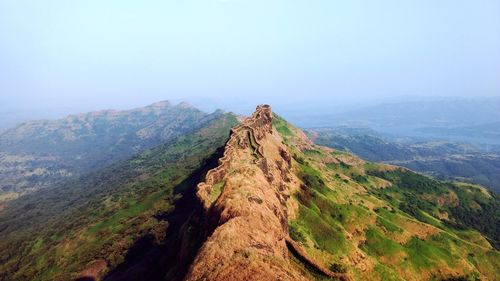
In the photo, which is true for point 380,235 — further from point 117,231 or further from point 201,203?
point 117,231

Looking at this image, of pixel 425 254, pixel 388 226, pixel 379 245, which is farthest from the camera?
pixel 388 226

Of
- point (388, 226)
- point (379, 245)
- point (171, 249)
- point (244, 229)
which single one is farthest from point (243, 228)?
point (388, 226)

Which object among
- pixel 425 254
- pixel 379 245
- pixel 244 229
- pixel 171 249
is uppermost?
pixel 244 229

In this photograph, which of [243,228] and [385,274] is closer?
[243,228]

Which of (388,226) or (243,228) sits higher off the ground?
(243,228)

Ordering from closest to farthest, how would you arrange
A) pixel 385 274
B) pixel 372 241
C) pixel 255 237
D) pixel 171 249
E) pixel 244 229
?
pixel 255 237 → pixel 244 229 → pixel 171 249 → pixel 385 274 → pixel 372 241

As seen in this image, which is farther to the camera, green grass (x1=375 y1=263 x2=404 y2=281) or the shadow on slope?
green grass (x1=375 y1=263 x2=404 y2=281)

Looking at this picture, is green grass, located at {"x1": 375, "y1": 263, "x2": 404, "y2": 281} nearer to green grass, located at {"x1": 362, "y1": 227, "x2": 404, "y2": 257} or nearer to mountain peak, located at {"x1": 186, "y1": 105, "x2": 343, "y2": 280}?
green grass, located at {"x1": 362, "y1": 227, "x2": 404, "y2": 257}

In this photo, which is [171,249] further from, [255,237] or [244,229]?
[255,237]

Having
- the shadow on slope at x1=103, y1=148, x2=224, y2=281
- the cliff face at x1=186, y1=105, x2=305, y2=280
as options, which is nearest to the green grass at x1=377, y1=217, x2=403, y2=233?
the cliff face at x1=186, y1=105, x2=305, y2=280

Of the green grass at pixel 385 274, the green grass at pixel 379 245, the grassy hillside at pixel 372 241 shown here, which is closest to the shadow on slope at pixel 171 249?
the grassy hillside at pixel 372 241
